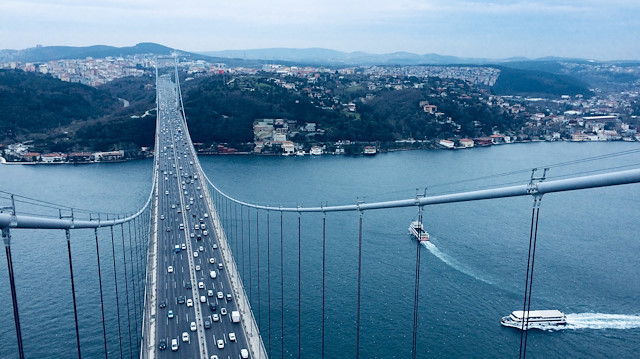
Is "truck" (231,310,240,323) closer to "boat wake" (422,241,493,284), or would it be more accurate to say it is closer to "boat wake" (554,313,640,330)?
"boat wake" (422,241,493,284)

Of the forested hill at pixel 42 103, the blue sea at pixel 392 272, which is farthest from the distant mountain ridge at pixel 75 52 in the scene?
the blue sea at pixel 392 272

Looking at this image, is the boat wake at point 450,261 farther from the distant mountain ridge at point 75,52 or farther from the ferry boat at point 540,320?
the distant mountain ridge at point 75,52

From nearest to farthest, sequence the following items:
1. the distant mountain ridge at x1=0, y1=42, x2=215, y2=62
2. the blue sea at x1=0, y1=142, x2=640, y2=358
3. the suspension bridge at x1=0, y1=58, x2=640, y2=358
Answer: the suspension bridge at x1=0, y1=58, x2=640, y2=358, the blue sea at x1=0, y1=142, x2=640, y2=358, the distant mountain ridge at x1=0, y1=42, x2=215, y2=62

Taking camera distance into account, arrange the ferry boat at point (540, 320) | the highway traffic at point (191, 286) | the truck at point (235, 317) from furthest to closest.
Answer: the ferry boat at point (540, 320) → the truck at point (235, 317) → the highway traffic at point (191, 286)

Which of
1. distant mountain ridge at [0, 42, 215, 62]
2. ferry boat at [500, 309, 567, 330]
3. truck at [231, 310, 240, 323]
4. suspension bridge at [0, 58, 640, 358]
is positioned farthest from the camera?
distant mountain ridge at [0, 42, 215, 62]

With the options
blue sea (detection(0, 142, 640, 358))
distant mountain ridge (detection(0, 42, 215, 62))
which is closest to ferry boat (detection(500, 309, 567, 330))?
blue sea (detection(0, 142, 640, 358))

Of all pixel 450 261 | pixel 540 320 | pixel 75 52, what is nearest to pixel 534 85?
pixel 450 261
